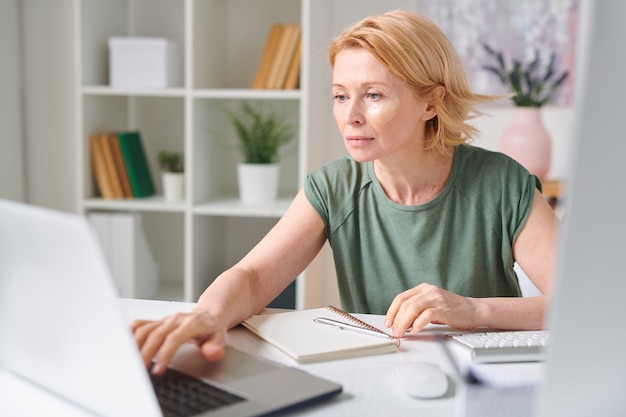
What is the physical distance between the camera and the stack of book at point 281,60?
280cm

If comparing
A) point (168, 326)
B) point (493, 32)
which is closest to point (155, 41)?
point (493, 32)

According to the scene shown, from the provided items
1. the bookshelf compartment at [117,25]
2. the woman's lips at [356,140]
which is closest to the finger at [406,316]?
the woman's lips at [356,140]

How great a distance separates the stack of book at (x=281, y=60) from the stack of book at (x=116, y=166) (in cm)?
60

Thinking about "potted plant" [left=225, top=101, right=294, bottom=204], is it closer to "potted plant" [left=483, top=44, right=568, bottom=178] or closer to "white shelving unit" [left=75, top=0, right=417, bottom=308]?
"white shelving unit" [left=75, top=0, right=417, bottom=308]

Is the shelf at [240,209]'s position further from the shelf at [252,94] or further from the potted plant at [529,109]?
the potted plant at [529,109]

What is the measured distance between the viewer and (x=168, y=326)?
935 millimetres

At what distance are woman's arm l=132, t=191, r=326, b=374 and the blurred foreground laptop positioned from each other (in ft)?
1.53

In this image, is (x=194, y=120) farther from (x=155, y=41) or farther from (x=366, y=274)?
(x=366, y=274)

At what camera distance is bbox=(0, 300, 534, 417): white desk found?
0.85 m

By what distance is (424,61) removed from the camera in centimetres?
145

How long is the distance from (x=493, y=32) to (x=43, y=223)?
2979mm

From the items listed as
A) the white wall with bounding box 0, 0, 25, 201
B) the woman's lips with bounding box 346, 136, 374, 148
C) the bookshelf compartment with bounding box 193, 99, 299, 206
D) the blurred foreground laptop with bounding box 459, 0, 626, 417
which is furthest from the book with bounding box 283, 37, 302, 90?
the blurred foreground laptop with bounding box 459, 0, 626, 417

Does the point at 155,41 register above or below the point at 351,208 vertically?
above

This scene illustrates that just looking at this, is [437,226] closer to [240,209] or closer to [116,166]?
[240,209]
